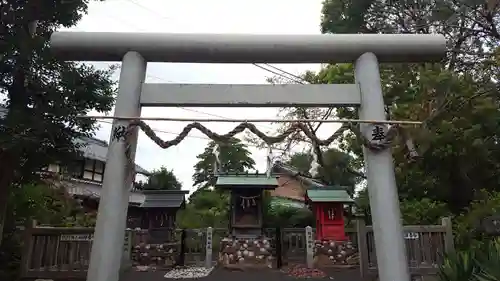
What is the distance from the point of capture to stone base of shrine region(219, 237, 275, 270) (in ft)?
39.0

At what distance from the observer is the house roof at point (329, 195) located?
1307cm

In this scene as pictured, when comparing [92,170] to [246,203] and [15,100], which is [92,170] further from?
[15,100]

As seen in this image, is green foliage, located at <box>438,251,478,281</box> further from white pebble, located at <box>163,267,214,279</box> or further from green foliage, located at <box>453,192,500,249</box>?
white pebble, located at <box>163,267,214,279</box>

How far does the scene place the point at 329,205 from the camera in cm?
1324

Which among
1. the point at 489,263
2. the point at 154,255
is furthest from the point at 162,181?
the point at 489,263

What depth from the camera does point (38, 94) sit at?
249 inches

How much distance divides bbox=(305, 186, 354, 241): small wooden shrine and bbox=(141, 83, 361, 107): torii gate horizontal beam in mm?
8782

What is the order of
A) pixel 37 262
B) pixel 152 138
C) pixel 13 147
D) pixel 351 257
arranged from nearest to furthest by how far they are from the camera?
pixel 152 138 < pixel 13 147 < pixel 37 262 < pixel 351 257

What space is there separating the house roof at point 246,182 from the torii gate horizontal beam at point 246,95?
7.90 m

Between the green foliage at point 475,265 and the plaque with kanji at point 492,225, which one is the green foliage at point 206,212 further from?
the green foliage at point 475,265

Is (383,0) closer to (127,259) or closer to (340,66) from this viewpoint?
(340,66)

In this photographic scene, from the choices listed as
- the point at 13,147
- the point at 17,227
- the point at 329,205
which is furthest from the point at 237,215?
the point at 13,147

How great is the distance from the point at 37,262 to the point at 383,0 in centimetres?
1273

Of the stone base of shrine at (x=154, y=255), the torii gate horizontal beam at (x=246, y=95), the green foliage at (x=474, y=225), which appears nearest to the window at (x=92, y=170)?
the stone base of shrine at (x=154, y=255)
